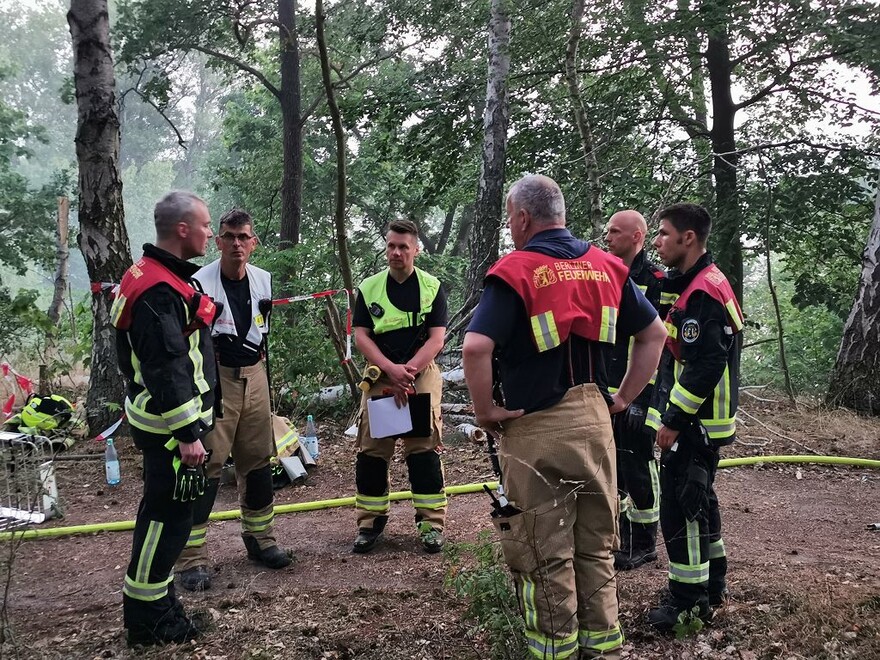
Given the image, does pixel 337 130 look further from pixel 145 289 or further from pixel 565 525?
pixel 565 525

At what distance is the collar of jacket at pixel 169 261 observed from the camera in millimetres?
3424

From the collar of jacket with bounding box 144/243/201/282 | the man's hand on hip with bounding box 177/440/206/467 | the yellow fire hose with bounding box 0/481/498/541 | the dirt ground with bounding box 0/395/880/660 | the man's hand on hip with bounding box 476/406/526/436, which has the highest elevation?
the collar of jacket with bounding box 144/243/201/282

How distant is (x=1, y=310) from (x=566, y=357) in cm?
1261

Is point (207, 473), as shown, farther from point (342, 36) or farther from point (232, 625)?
point (342, 36)

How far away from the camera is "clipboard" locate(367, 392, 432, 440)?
4711 mm

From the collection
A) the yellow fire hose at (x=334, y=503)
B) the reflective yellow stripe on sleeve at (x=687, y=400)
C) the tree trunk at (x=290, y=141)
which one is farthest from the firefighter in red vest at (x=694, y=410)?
the tree trunk at (x=290, y=141)

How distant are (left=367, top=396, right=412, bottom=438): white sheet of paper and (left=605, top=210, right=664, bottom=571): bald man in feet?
4.54

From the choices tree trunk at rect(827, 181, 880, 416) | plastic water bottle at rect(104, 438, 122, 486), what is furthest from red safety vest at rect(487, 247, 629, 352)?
tree trunk at rect(827, 181, 880, 416)

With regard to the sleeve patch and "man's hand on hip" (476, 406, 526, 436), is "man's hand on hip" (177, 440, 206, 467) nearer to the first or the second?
"man's hand on hip" (476, 406, 526, 436)

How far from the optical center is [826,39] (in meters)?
9.38

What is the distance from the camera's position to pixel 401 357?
16.0 ft

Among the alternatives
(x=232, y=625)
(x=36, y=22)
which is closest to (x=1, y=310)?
(x=232, y=625)

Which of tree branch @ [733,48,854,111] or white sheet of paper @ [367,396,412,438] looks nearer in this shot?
white sheet of paper @ [367,396,412,438]

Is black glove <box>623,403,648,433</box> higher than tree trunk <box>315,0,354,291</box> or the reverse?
the reverse
